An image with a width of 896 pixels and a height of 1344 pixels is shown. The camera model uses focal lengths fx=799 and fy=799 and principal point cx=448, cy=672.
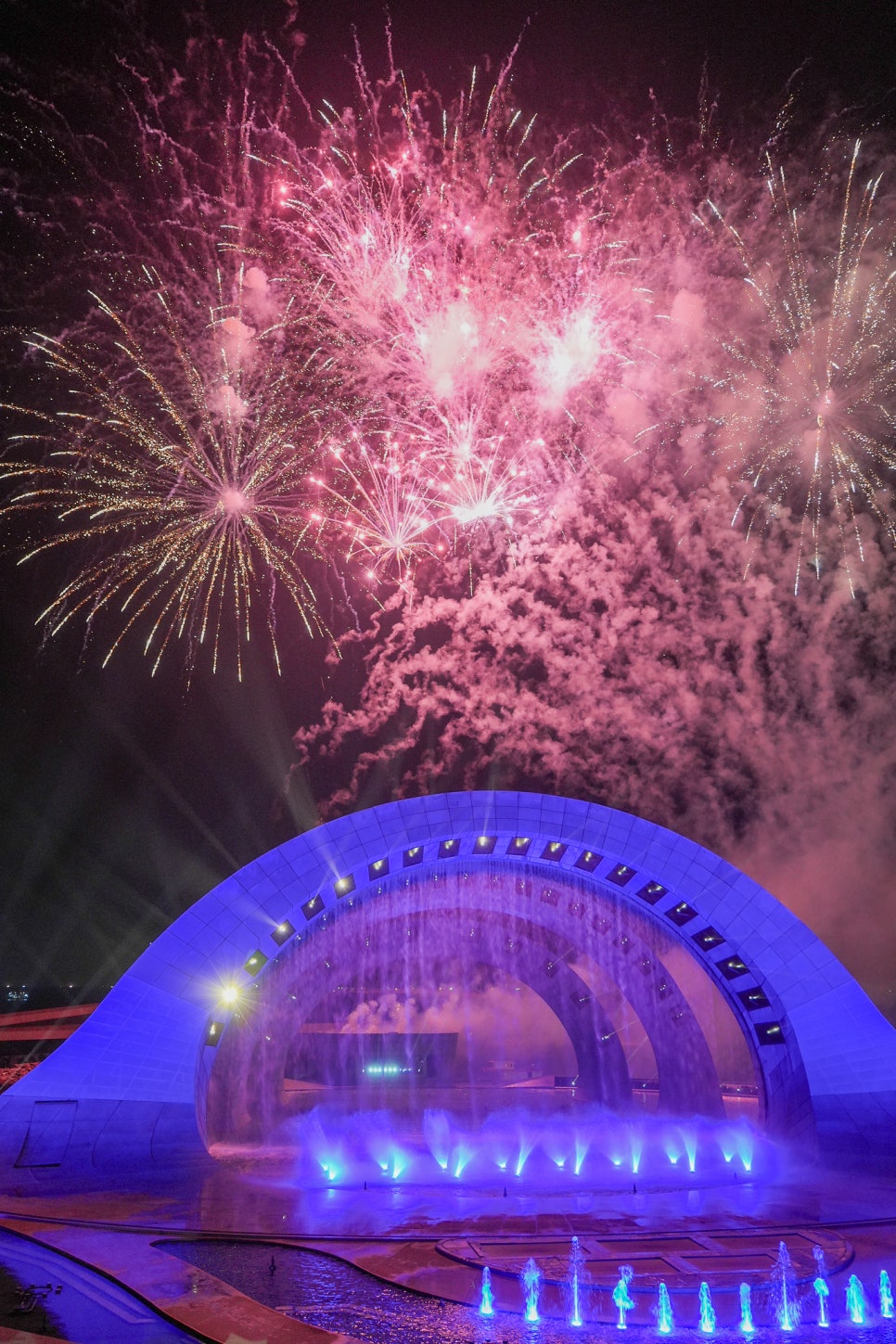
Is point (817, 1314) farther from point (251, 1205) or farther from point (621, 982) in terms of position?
point (621, 982)

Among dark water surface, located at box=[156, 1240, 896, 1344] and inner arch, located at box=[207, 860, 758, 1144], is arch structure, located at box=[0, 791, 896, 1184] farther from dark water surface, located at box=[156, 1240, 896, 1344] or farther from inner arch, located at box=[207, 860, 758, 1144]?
dark water surface, located at box=[156, 1240, 896, 1344]

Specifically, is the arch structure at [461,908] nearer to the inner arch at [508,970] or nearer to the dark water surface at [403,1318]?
the inner arch at [508,970]

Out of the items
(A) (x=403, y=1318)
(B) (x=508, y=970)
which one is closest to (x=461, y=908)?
(B) (x=508, y=970)

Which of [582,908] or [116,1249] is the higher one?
[582,908]

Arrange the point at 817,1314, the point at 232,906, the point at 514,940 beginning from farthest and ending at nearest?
the point at 514,940 < the point at 232,906 < the point at 817,1314

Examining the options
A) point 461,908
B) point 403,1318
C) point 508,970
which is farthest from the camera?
point 508,970

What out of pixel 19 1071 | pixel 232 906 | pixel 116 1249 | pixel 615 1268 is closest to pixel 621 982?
pixel 232 906

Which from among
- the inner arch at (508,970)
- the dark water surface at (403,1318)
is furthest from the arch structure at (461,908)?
the dark water surface at (403,1318)

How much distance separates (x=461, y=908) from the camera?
101ft

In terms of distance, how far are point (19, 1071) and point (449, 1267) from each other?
86.9 ft

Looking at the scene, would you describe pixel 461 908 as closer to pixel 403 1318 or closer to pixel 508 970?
pixel 508 970

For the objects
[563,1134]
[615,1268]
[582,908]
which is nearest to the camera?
[615,1268]

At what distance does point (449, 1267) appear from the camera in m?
11.5

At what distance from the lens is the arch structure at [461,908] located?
20719 mm
